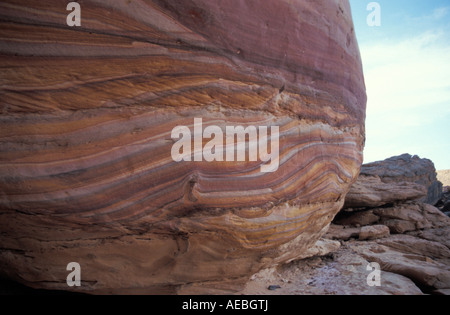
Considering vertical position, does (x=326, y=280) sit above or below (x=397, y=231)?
below

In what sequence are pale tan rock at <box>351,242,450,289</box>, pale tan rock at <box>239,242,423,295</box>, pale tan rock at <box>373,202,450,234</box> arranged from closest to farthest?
pale tan rock at <box>239,242,423,295</box> < pale tan rock at <box>351,242,450,289</box> < pale tan rock at <box>373,202,450,234</box>

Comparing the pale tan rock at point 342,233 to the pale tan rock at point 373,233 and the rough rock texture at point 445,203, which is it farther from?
the rough rock texture at point 445,203

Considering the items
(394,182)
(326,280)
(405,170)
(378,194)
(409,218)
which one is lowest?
(326,280)

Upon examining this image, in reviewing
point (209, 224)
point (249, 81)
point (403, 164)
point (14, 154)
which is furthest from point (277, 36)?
point (403, 164)

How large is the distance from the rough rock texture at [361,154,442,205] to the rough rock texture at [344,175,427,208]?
1.08m

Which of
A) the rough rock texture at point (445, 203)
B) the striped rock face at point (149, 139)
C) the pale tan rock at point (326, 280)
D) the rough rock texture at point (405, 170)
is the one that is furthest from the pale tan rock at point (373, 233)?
the rough rock texture at point (445, 203)

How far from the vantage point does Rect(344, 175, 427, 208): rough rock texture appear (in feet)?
19.4

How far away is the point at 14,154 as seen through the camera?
200cm

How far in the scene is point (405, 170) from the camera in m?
8.27

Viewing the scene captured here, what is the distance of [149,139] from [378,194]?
5524 mm

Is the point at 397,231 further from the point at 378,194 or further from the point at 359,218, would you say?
the point at 378,194

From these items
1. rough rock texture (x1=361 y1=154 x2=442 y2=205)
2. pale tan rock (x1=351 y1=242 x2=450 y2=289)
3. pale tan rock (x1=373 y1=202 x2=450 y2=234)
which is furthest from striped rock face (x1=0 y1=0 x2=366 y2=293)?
rough rock texture (x1=361 y1=154 x2=442 y2=205)

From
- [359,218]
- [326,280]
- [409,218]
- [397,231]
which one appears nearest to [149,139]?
[326,280]

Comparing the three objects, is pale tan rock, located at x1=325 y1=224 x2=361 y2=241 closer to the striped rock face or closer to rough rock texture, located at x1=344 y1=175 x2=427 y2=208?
rough rock texture, located at x1=344 y1=175 x2=427 y2=208
